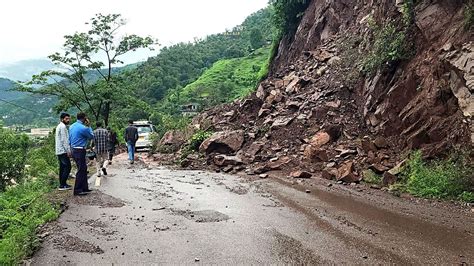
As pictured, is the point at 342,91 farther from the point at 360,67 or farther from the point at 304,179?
the point at 304,179

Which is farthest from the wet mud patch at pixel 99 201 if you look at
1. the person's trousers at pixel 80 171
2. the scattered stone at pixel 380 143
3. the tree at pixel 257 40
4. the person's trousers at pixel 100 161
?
the tree at pixel 257 40

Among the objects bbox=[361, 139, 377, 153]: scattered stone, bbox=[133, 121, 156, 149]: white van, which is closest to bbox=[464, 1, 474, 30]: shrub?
bbox=[361, 139, 377, 153]: scattered stone

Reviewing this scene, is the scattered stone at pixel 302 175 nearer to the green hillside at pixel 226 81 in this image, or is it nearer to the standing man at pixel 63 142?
the standing man at pixel 63 142

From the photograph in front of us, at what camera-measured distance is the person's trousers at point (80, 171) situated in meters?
9.95

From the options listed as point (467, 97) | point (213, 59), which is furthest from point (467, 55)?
point (213, 59)

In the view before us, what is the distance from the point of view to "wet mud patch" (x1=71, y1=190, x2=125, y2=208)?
352 inches

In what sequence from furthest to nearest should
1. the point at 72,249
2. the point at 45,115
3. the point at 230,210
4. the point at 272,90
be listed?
the point at 45,115 → the point at 272,90 → the point at 230,210 → the point at 72,249

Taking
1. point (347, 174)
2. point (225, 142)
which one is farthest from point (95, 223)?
point (225, 142)

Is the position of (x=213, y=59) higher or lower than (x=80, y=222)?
higher

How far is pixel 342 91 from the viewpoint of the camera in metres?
16.7

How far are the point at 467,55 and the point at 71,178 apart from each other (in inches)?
455

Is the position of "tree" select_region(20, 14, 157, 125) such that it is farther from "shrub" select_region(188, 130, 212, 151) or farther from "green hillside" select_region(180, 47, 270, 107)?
"green hillside" select_region(180, 47, 270, 107)

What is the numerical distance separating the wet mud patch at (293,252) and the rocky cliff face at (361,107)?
524 centimetres

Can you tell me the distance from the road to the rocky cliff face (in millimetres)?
2213
